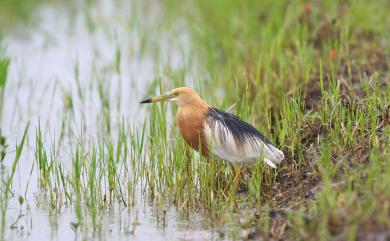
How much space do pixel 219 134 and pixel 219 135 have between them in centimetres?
1

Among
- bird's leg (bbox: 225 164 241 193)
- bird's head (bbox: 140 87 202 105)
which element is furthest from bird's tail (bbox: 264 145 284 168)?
bird's head (bbox: 140 87 202 105)

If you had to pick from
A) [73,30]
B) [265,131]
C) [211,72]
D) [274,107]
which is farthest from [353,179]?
[73,30]

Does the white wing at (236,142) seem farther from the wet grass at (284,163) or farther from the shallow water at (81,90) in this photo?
the shallow water at (81,90)

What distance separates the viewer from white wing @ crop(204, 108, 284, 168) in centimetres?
552

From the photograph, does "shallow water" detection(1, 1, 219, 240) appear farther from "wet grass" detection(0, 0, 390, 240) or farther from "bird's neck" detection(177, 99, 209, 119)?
"bird's neck" detection(177, 99, 209, 119)

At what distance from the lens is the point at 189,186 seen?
5.55 meters

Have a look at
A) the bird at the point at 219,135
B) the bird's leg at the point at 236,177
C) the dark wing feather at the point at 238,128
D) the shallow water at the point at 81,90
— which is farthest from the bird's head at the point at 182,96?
the shallow water at the point at 81,90

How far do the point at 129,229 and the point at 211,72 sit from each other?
136 inches

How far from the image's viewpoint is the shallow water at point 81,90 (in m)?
5.18

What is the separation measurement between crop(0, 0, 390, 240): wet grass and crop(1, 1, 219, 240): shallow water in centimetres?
8

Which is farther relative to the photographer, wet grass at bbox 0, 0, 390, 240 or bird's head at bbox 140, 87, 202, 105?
bird's head at bbox 140, 87, 202, 105

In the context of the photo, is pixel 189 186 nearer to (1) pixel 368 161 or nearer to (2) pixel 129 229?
(2) pixel 129 229

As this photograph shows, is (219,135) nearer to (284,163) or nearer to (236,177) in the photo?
(236,177)

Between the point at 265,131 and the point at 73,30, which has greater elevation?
the point at 73,30
